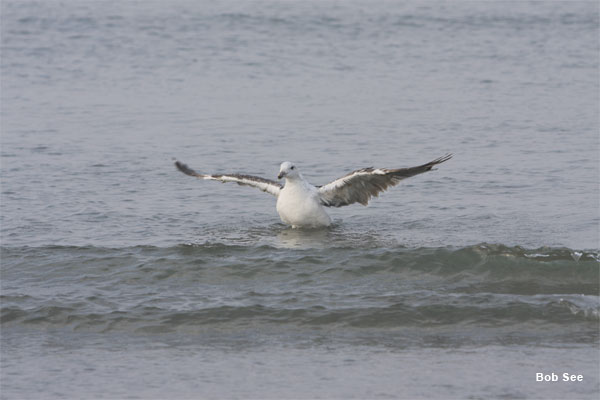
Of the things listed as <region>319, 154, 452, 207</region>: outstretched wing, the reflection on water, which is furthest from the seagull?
the reflection on water

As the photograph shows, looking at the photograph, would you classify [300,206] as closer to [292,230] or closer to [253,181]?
[292,230]

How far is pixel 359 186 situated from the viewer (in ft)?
36.7

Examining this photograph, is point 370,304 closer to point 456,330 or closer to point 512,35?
point 456,330

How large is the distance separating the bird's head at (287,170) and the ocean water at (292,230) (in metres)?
0.69

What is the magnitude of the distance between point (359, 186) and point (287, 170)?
86 centimetres

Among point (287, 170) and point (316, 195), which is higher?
point (287, 170)

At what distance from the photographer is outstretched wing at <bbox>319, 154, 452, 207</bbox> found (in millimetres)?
10695

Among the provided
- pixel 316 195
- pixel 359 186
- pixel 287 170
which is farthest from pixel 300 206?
pixel 359 186

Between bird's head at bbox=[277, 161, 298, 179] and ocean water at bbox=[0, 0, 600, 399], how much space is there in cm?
69

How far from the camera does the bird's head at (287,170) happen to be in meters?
10.9

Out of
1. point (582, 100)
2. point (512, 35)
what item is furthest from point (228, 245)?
point (512, 35)

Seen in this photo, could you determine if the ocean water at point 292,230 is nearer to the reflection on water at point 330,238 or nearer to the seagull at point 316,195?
the reflection on water at point 330,238

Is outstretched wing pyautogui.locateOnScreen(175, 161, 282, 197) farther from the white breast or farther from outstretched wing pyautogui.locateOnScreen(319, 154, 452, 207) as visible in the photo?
outstretched wing pyautogui.locateOnScreen(319, 154, 452, 207)

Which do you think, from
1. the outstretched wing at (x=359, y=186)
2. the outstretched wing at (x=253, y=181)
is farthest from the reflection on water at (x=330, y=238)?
the outstretched wing at (x=253, y=181)
